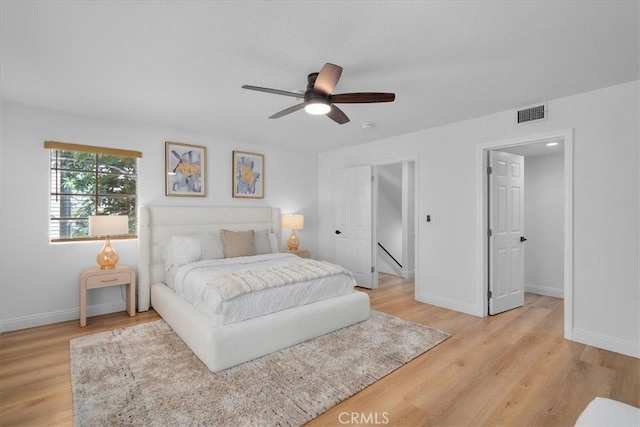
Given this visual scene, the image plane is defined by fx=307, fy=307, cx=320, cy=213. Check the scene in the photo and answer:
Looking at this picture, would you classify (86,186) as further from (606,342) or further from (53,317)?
(606,342)

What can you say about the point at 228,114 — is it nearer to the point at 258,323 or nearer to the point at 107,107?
the point at 107,107

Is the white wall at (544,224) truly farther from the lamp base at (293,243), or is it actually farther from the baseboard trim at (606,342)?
the lamp base at (293,243)

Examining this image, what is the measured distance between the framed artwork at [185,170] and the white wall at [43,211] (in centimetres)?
9

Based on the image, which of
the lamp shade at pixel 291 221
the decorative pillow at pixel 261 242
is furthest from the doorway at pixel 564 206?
the decorative pillow at pixel 261 242

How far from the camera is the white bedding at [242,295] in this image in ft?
8.79

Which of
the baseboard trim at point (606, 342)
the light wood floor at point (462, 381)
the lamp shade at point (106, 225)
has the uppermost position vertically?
the lamp shade at point (106, 225)

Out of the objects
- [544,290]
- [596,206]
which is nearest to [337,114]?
[596,206]

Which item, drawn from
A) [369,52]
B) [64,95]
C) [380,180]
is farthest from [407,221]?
[64,95]

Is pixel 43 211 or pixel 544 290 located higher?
pixel 43 211

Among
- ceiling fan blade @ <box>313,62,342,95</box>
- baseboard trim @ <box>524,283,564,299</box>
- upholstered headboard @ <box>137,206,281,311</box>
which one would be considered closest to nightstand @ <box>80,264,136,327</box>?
upholstered headboard @ <box>137,206,281,311</box>

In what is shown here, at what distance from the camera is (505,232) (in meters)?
4.08

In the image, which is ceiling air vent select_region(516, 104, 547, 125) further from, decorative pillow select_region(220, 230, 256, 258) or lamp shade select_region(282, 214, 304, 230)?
decorative pillow select_region(220, 230, 256, 258)

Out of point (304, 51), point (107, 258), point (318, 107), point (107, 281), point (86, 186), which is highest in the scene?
point (304, 51)

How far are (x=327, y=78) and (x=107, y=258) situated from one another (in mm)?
3350
